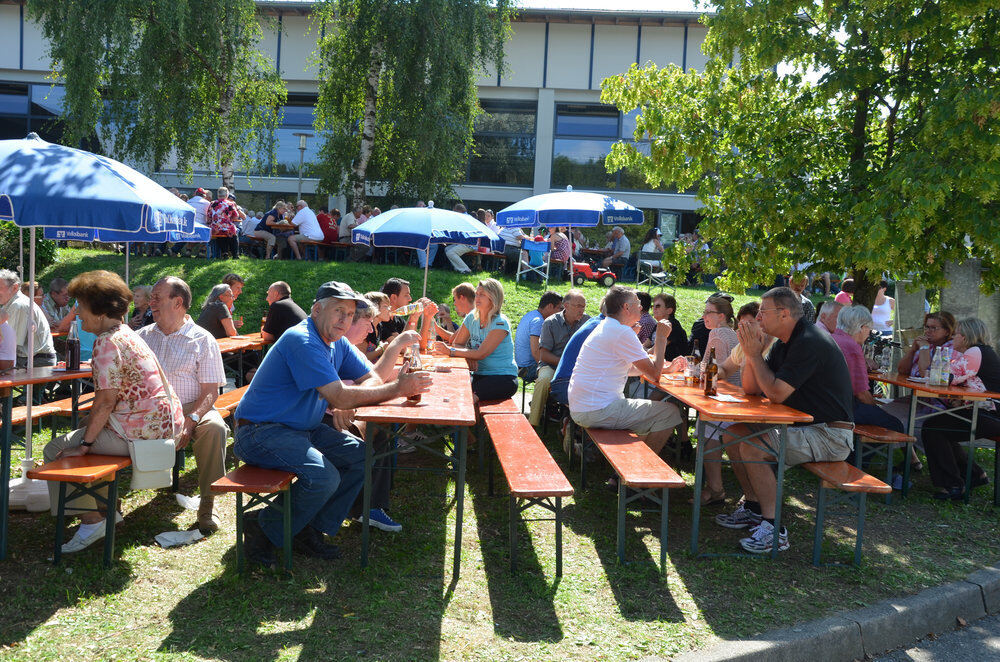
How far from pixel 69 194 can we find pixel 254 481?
7.09ft

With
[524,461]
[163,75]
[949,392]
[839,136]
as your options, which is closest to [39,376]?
[524,461]

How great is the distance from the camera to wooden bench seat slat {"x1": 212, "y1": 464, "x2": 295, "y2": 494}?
3939 mm

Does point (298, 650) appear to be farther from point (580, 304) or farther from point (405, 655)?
point (580, 304)

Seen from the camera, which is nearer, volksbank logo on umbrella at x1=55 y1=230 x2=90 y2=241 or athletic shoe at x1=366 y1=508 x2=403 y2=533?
athletic shoe at x1=366 y1=508 x2=403 y2=533

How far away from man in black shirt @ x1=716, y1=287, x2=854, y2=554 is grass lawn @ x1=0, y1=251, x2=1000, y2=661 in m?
0.47

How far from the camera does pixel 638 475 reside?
4.49m

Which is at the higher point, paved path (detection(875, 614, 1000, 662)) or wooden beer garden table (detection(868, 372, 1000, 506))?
wooden beer garden table (detection(868, 372, 1000, 506))

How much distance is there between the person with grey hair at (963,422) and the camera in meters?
6.29

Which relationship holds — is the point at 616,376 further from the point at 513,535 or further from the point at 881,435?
the point at 881,435

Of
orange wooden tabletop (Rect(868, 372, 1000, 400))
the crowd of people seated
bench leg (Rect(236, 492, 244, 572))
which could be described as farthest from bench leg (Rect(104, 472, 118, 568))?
orange wooden tabletop (Rect(868, 372, 1000, 400))

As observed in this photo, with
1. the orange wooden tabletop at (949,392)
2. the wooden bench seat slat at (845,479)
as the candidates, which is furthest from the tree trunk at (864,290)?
the wooden bench seat slat at (845,479)

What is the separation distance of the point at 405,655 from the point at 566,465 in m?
3.48

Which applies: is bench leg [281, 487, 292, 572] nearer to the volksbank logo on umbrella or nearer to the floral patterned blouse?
the floral patterned blouse

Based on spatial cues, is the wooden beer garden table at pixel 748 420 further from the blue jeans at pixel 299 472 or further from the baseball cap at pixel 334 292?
the baseball cap at pixel 334 292
